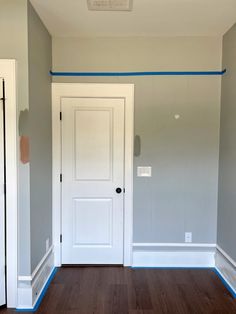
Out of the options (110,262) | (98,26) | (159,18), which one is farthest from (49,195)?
(159,18)

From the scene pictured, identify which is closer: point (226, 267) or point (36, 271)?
point (36, 271)

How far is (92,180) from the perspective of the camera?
3062 millimetres

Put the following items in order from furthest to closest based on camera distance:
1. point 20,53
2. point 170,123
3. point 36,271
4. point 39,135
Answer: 1. point 170,123
2. point 39,135
3. point 36,271
4. point 20,53

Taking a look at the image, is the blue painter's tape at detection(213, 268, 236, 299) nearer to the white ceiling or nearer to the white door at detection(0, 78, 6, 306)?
the white door at detection(0, 78, 6, 306)

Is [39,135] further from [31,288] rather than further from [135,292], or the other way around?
[135,292]

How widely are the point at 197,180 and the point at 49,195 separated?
1743 mm

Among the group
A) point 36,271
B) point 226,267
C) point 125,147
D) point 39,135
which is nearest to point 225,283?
point 226,267

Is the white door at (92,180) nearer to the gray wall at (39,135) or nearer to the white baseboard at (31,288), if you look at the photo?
the gray wall at (39,135)

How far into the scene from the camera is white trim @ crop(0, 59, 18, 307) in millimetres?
2186

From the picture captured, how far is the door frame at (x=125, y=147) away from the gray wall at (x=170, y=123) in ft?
0.23

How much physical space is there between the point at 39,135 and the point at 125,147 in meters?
0.99

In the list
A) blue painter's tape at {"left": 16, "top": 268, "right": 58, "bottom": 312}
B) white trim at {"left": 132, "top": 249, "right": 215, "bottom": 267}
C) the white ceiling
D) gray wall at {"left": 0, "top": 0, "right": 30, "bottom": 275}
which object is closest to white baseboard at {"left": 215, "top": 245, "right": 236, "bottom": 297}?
white trim at {"left": 132, "top": 249, "right": 215, "bottom": 267}

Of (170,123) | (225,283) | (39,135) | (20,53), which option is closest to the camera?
(20,53)

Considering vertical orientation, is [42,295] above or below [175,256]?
below
